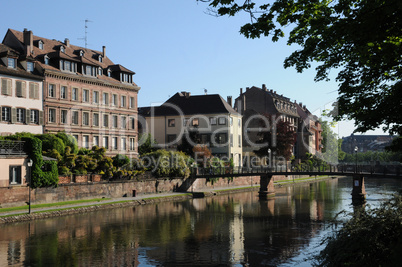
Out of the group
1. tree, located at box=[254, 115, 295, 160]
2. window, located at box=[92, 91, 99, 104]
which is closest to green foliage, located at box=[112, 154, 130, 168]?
window, located at box=[92, 91, 99, 104]

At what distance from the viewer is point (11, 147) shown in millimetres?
Result: 42531

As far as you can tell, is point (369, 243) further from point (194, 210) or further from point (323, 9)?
point (194, 210)

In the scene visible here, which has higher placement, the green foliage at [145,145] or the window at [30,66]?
the window at [30,66]

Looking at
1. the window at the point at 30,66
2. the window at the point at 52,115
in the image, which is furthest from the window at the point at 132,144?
the window at the point at 30,66

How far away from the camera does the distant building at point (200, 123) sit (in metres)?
85.6

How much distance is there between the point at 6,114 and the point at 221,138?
42125 millimetres

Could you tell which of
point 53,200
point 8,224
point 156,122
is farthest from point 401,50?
point 156,122

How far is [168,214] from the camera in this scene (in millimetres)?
42594

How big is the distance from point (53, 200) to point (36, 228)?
1210 centimetres

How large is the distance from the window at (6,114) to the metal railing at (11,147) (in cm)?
991

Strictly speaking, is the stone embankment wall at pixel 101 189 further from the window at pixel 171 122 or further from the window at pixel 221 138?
the window at pixel 171 122

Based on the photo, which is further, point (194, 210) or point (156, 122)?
point (156, 122)

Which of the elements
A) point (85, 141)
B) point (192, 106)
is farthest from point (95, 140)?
point (192, 106)

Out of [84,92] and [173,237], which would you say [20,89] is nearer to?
[84,92]
